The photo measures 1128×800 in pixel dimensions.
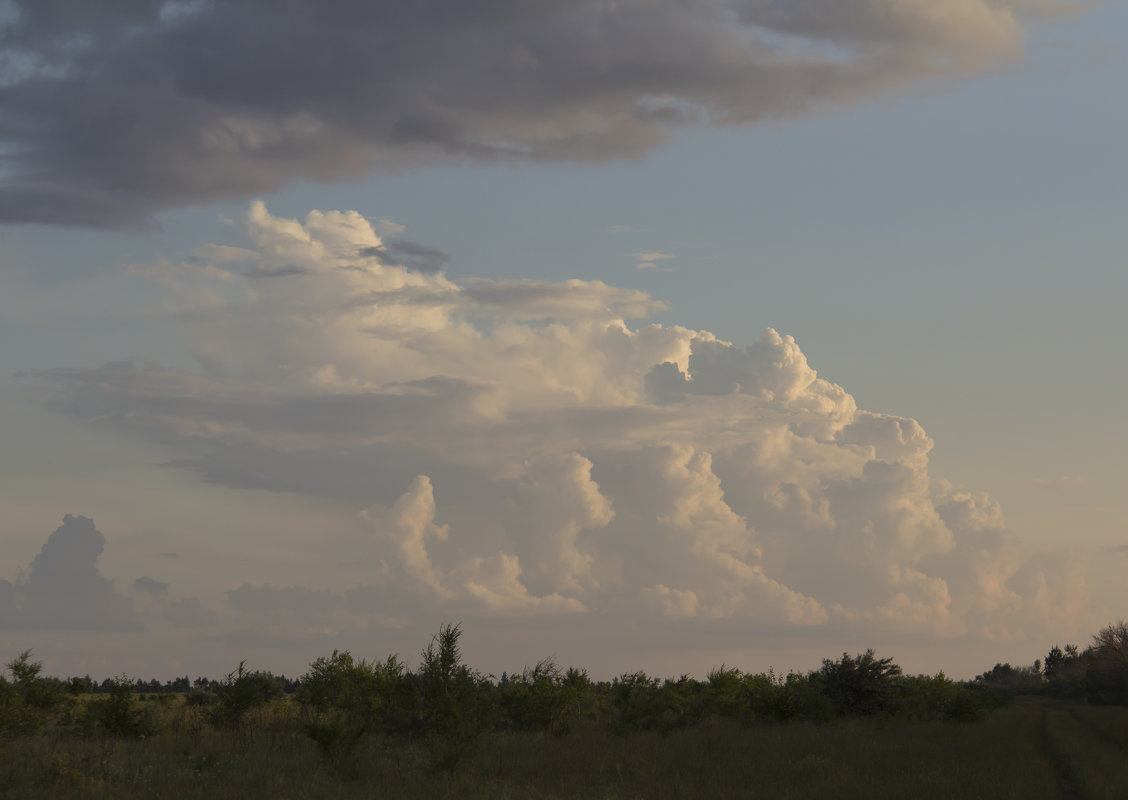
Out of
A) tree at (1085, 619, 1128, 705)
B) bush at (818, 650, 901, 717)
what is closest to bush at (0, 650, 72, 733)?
bush at (818, 650, 901, 717)

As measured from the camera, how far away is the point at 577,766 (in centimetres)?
2888

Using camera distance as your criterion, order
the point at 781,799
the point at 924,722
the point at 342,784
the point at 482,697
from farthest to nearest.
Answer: the point at 924,722
the point at 482,697
the point at 342,784
the point at 781,799

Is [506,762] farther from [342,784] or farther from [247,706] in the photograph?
[247,706]

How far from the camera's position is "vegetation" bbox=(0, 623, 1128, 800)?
76.6 feet

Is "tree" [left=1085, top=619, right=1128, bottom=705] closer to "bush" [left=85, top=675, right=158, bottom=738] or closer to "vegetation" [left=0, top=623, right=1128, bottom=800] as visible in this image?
"vegetation" [left=0, top=623, right=1128, bottom=800]

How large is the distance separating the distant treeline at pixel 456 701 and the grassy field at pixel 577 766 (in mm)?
1041

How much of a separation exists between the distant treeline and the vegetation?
0.34 feet

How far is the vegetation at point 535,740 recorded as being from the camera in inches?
919

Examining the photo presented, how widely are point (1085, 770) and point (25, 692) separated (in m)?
38.1

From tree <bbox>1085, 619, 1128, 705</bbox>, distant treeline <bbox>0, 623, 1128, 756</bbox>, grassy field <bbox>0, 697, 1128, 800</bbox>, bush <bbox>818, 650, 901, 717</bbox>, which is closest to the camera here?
grassy field <bbox>0, 697, 1128, 800</bbox>

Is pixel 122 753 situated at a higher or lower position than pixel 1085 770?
A: lower

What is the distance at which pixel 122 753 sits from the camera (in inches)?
1141

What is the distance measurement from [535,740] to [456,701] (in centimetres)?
742

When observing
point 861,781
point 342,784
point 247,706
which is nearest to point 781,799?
point 861,781
